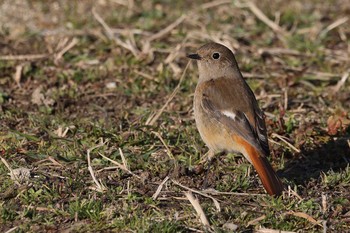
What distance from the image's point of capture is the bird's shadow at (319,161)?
664cm

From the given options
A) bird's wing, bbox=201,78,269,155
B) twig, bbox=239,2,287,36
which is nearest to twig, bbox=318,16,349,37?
twig, bbox=239,2,287,36

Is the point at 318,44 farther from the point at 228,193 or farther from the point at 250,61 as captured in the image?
the point at 228,193

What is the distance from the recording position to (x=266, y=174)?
19.2 feet

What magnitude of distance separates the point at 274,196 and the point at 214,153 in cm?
84

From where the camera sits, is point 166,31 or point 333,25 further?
point 333,25

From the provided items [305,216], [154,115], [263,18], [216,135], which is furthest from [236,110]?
[263,18]

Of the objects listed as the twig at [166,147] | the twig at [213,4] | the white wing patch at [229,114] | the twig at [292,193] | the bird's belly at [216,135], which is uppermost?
the white wing patch at [229,114]

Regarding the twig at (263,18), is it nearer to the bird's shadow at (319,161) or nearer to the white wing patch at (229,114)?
the bird's shadow at (319,161)

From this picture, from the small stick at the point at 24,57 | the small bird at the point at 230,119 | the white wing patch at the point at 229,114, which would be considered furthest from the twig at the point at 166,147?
the small stick at the point at 24,57

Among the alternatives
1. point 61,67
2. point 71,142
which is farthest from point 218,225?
point 61,67

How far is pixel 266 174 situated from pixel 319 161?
3.98ft

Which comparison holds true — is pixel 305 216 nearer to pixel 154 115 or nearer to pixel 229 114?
pixel 229 114

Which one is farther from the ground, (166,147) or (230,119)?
(230,119)

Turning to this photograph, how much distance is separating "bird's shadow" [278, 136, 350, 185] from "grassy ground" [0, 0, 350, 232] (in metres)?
0.01
